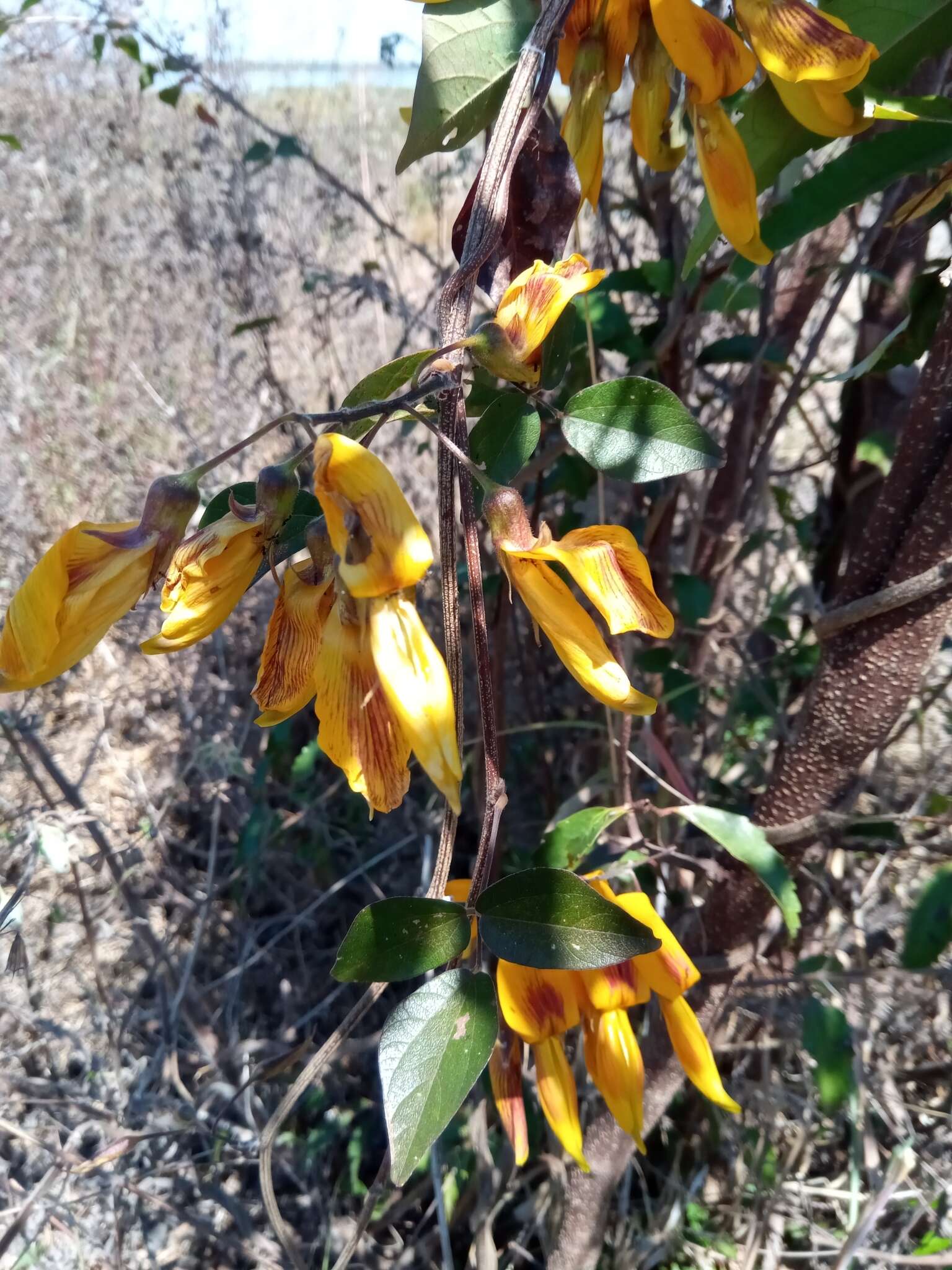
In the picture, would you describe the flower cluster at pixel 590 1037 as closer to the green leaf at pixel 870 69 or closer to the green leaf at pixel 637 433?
the green leaf at pixel 637 433

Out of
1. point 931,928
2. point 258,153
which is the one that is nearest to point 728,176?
point 931,928

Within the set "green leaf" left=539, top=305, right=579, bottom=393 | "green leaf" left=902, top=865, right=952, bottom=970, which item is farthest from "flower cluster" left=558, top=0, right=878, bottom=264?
"green leaf" left=902, top=865, right=952, bottom=970

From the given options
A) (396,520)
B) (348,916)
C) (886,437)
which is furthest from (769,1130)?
(396,520)

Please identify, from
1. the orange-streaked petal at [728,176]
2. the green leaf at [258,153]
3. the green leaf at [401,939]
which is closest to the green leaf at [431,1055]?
the green leaf at [401,939]

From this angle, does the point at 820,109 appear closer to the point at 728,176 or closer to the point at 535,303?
the point at 728,176

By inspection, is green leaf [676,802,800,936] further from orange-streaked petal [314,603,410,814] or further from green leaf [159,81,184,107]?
green leaf [159,81,184,107]

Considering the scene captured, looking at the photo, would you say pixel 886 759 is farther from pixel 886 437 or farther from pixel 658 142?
pixel 658 142
